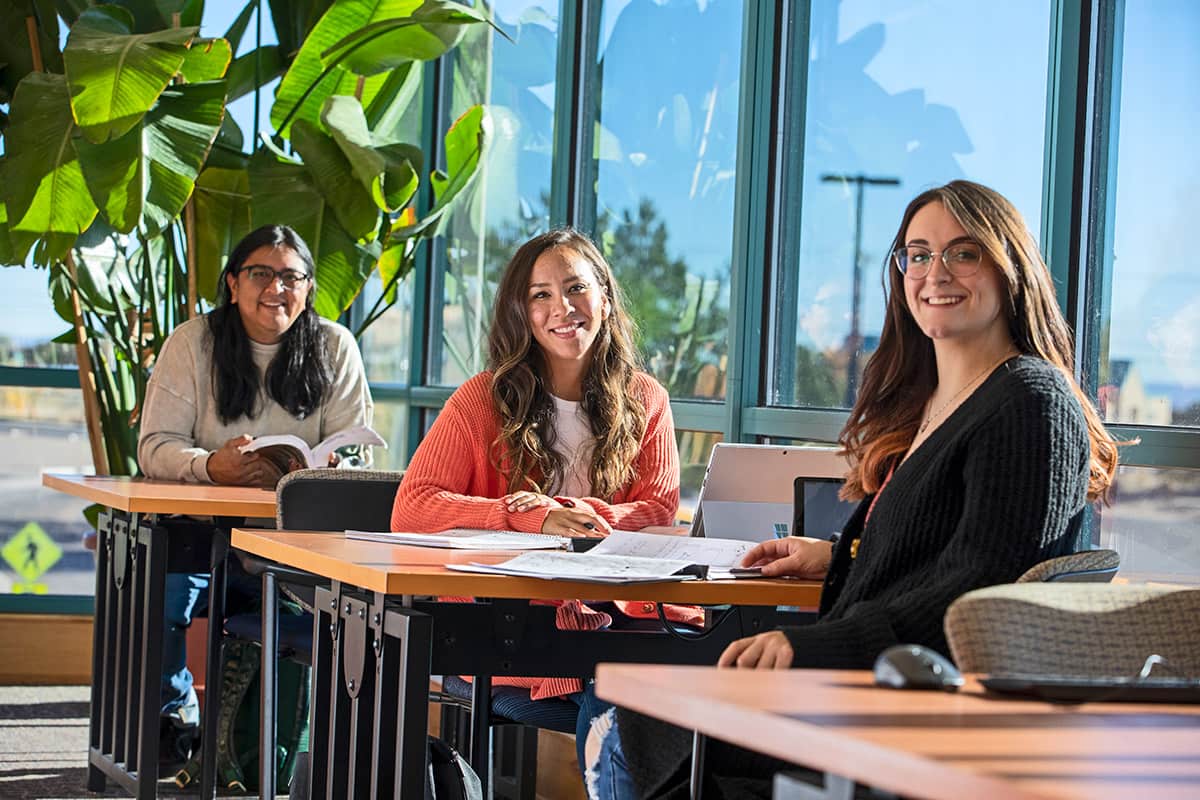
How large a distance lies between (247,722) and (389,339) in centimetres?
269

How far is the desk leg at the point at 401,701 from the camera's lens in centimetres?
227

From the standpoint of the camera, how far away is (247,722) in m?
4.23

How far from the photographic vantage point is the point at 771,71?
13.8ft

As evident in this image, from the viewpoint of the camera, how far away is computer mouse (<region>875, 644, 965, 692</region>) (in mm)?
1231

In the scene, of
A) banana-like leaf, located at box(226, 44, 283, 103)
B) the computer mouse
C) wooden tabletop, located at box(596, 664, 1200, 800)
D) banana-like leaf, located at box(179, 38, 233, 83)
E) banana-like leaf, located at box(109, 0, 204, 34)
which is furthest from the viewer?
banana-like leaf, located at box(226, 44, 283, 103)

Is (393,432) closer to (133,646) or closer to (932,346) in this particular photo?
(133,646)

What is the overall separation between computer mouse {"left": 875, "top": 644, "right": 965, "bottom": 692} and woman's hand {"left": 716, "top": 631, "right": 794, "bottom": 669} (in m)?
0.49

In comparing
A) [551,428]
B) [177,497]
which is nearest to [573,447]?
[551,428]

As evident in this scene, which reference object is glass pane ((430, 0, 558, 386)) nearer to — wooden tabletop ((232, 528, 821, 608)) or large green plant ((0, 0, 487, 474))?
large green plant ((0, 0, 487, 474))

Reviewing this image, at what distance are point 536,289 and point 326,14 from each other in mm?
2275

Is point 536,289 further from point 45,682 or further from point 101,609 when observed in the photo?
point 45,682

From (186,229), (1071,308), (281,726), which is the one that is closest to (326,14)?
(186,229)

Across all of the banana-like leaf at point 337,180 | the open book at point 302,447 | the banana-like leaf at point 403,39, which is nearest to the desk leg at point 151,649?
the open book at point 302,447

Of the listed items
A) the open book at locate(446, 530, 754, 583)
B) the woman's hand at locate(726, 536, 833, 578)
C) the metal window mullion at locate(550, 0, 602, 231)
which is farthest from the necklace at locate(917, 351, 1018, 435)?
the metal window mullion at locate(550, 0, 602, 231)
